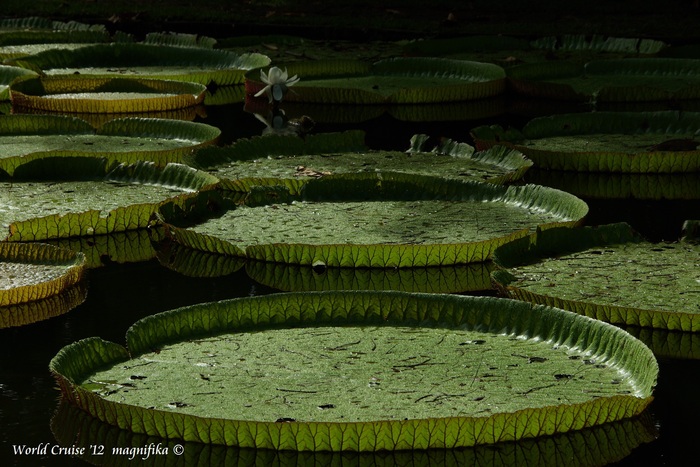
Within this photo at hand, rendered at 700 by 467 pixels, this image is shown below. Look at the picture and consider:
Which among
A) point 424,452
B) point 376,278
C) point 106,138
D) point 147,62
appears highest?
point 424,452

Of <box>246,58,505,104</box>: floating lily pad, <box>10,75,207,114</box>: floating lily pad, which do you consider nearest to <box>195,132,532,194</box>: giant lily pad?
<box>246,58,505,104</box>: floating lily pad

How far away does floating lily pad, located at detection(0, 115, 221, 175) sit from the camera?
640 centimetres

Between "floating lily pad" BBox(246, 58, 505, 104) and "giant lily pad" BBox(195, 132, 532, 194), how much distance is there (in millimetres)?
1680

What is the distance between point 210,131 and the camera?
22.8 ft

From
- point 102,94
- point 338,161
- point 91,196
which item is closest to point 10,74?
point 102,94

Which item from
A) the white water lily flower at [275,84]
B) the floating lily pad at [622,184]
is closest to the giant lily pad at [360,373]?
the floating lily pad at [622,184]

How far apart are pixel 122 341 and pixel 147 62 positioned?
21.0 feet

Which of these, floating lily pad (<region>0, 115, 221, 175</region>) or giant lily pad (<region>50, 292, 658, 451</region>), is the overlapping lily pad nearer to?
giant lily pad (<region>50, 292, 658, 451</region>)

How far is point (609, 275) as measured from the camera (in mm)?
4398

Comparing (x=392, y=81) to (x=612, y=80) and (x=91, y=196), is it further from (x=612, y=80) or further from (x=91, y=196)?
(x=91, y=196)

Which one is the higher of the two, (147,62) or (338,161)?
(338,161)

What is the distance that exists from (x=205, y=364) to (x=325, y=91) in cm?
496

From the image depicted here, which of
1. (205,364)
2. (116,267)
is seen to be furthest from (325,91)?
(205,364)

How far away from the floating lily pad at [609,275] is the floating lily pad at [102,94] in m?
3.97
